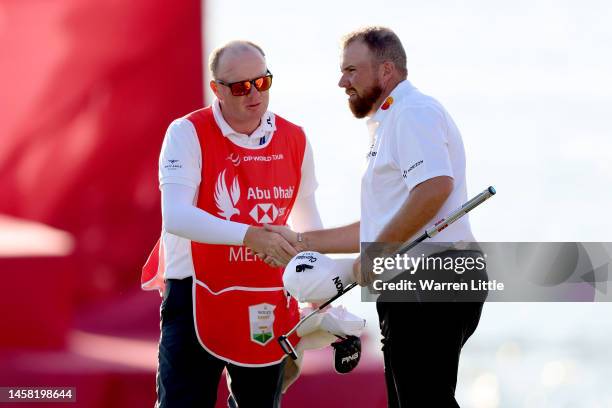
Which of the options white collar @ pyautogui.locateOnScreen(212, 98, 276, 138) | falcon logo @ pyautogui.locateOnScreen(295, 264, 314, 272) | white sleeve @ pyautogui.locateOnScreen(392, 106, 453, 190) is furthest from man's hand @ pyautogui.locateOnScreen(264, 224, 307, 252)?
white sleeve @ pyautogui.locateOnScreen(392, 106, 453, 190)

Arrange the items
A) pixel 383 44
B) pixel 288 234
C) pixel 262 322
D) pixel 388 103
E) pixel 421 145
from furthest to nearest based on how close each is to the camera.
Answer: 1. pixel 262 322
2. pixel 288 234
3. pixel 383 44
4. pixel 388 103
5. pixel 421 145

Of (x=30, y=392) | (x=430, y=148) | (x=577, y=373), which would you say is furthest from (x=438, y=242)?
(x=577, y=373)

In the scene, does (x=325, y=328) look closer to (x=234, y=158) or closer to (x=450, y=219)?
(x=234, y=158)

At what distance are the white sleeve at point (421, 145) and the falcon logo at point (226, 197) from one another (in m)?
0.69

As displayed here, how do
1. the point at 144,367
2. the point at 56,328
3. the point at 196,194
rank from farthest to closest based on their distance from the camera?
the point at 56,328
the point at 144,367
the point at 196,194

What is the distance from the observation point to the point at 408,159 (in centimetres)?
382

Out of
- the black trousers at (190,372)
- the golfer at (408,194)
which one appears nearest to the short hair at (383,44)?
the golfer at (408,194)

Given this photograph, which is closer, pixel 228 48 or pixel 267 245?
pixel 267 245

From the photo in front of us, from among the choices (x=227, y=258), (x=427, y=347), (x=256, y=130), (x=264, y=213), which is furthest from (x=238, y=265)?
(x=427, y=347)

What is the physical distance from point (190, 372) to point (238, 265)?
1.36 ft

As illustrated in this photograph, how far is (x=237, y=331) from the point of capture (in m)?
4.35

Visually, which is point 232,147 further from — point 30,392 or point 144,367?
point 30,392

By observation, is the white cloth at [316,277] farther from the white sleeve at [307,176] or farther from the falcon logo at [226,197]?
the white sleeve at [307,176]

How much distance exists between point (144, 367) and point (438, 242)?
6.69 feet
